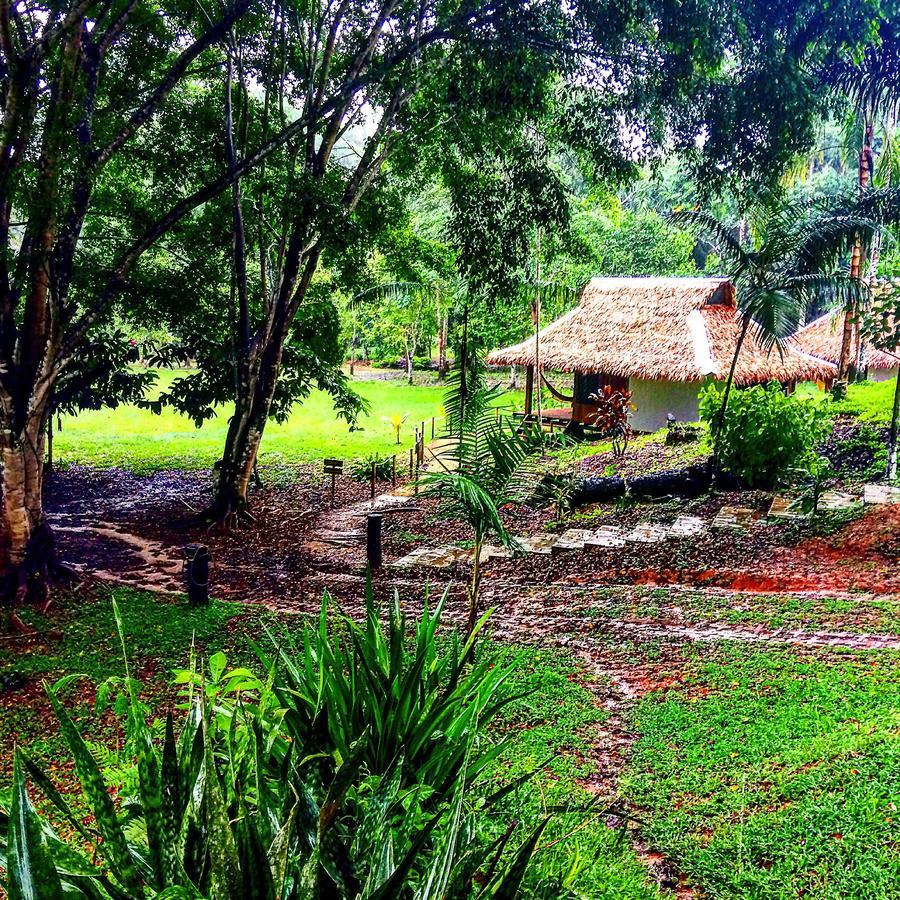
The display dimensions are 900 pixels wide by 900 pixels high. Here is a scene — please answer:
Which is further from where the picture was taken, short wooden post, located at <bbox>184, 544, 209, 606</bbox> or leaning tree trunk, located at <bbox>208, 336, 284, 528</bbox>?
leaning tree trunk, located at <bbox>208, 336, 284, 528</bbox>

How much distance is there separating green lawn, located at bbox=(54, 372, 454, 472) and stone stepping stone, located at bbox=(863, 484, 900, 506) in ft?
32.7

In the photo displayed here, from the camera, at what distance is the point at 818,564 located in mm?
7457

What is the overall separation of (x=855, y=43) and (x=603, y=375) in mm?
12465

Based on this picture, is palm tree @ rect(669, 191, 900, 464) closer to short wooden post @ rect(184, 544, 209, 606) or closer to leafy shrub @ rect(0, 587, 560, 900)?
short wooden post @ rect(184, 544, 209, 606)

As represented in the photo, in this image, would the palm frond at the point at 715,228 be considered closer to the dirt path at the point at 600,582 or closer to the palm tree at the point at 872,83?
the palm tree at the point at 872,83

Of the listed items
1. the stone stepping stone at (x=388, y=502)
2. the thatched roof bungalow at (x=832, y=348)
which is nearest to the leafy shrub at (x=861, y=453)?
the stone stepping stone at (x=388, y=502)

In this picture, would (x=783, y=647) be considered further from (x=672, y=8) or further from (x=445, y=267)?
(x=445, y=267)

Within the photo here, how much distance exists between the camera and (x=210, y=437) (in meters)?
22.9

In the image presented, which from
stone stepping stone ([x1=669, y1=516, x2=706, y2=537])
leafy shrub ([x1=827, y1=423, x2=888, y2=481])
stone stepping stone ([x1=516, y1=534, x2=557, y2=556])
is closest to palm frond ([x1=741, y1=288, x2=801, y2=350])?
leafy shrub ([x1=827, y1=423, x2=888, y2=481])

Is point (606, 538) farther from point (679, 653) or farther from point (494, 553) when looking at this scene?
point (679, 653)

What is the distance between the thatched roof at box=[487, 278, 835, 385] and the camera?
18203 mm

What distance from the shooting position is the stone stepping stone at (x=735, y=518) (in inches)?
355

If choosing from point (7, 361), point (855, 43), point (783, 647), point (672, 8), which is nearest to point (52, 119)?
point (7, 361)

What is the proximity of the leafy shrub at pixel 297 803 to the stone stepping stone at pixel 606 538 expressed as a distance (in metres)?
6.19
